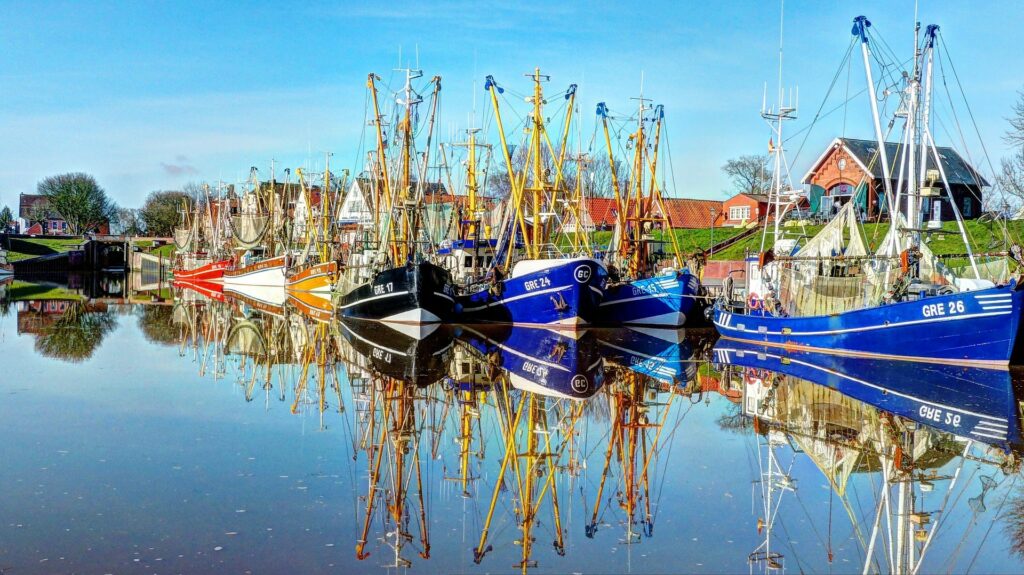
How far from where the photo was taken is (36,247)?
5123 inches

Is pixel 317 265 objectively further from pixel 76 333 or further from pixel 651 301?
pixel 651 301

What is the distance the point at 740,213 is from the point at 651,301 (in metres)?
46.5

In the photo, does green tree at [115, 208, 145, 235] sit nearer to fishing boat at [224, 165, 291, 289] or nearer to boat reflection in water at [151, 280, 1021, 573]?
fishing boat at [224, 165, 291, 289]

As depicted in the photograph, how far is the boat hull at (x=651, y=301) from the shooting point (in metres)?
39.8

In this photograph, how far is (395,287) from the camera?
3903cm

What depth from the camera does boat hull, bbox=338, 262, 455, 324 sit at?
38094 mm

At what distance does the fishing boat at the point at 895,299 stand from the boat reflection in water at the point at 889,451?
1.05 meters

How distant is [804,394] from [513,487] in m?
A: 10.1

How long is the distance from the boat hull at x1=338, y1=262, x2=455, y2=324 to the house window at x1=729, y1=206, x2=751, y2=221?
4827 centimetres

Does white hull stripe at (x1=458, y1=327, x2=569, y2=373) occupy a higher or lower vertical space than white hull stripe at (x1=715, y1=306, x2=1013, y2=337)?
lower

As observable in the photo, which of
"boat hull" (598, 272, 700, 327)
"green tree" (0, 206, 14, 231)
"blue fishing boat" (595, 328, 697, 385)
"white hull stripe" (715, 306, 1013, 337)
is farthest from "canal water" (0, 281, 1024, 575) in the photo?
"green tree" (0, 206, 14, 231)

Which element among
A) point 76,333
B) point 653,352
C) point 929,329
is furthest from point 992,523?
point 76,333

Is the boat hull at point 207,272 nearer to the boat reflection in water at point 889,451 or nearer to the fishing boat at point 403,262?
the fishing boat at point 403,262

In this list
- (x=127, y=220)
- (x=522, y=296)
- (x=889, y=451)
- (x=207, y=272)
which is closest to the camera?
(x=889, y=451)
